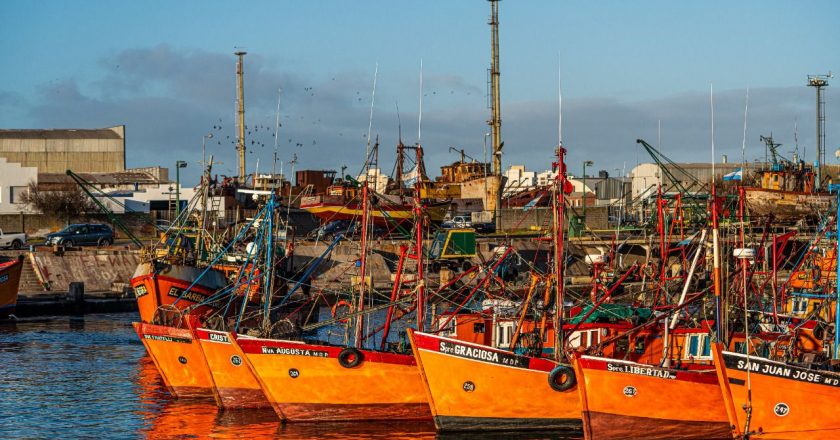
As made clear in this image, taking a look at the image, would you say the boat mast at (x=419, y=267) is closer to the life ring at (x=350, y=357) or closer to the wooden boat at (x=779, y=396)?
the life ring at (x=350, y=357)

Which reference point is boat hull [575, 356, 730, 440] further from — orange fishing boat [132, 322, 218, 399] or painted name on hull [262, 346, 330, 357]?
orange fishing boat [132, 322, 218, 399]

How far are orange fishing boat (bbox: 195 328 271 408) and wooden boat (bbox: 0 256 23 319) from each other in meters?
31.8

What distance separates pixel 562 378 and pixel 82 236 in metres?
63.8

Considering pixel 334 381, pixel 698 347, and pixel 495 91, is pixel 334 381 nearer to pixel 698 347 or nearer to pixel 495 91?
pixel 698 347

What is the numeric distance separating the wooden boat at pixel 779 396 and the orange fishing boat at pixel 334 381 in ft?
32.4

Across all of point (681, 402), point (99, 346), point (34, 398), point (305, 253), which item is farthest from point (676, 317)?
point (305, 253)

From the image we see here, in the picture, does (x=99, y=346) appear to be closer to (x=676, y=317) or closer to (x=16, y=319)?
(x=16, y=319)

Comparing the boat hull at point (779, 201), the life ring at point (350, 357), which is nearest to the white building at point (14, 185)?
the boat hull at point (779, 201)

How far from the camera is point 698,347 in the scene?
115ft

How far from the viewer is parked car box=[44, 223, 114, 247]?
8919cm

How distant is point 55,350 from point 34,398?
1341 centimetres

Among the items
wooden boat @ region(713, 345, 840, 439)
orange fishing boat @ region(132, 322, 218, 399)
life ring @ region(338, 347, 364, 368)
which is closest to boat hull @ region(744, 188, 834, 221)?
orange fishing boat @ region(132, 322, 218, 399)

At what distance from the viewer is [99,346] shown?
57250mm

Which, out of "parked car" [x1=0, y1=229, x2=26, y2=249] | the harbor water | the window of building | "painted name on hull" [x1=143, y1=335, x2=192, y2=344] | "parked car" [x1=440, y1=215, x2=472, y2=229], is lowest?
the harbor water
